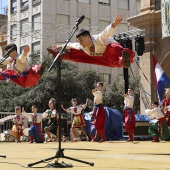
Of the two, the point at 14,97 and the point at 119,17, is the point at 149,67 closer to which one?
the point at 119,17

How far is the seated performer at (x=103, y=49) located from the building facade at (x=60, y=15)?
25.7 m

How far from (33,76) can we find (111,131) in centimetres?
716

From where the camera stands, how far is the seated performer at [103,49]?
264 inches

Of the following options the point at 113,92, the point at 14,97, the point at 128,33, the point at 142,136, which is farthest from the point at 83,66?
the point at 142,136

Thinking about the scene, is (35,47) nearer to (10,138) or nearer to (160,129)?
(10,138)

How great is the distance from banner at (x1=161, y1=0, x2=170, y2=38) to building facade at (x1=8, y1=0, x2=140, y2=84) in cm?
1720

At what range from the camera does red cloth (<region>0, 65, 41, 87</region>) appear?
7.56 metres

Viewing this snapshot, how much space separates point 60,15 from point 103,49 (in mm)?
28790

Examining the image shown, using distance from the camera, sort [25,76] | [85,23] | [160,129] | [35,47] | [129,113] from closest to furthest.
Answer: [25,76]
[160,129]
[129,113]
[35,47]
[85,23]

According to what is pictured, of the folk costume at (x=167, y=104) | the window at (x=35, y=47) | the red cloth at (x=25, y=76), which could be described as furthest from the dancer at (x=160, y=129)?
the window at (x=35, y=47)

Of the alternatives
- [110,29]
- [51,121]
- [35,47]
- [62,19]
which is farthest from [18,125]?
[62,19]

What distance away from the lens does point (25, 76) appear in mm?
7812

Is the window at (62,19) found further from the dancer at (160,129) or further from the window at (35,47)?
the dancer at (160,129)

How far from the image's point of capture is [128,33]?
1838 centimetres
